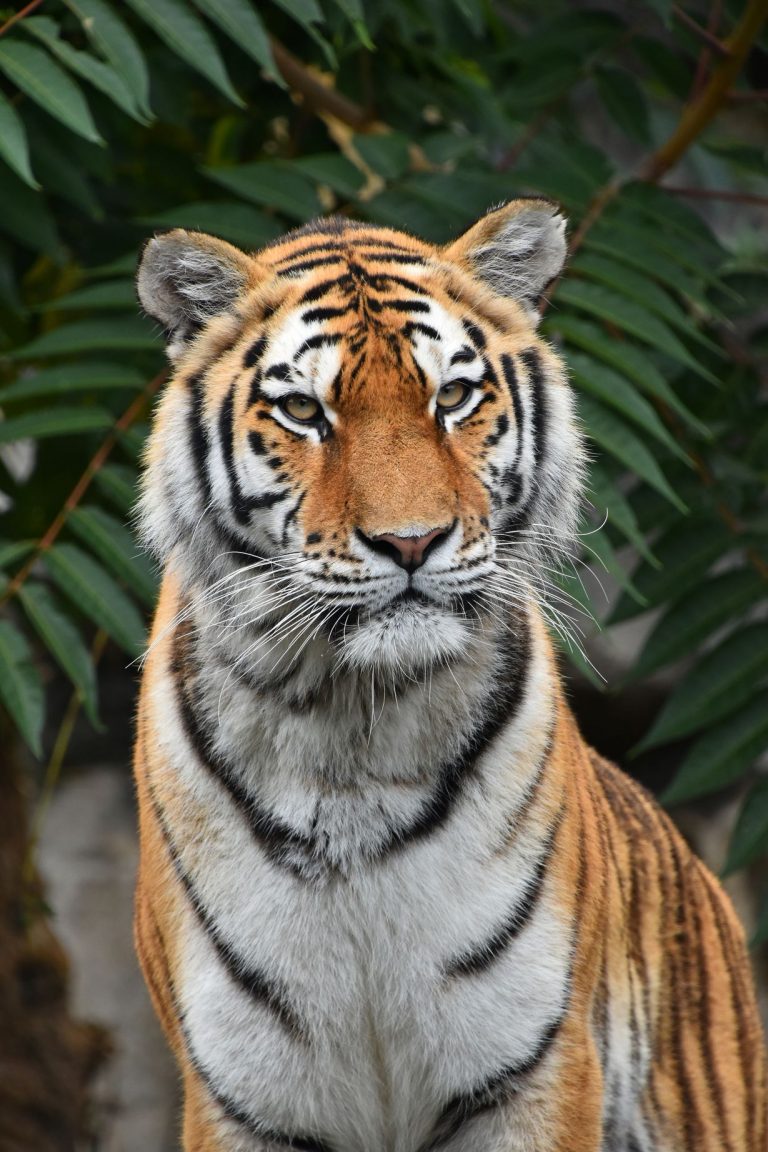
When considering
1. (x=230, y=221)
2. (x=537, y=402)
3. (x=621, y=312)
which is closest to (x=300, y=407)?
(x=537, y=402)

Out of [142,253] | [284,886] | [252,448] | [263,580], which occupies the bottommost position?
[284,886]

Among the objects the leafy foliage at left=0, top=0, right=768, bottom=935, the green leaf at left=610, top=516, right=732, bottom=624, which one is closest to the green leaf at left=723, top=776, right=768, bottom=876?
the leafy foliage at left=0, top=0, right=768, bottom=935

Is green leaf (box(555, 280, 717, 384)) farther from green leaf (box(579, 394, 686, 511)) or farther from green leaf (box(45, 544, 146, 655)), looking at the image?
green leaf (box(45, 544, 146, 655))

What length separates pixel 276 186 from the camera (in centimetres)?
385

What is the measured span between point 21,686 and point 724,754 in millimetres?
1661

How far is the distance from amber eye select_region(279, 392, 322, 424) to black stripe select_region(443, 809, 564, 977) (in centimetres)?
90

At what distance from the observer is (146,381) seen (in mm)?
3938

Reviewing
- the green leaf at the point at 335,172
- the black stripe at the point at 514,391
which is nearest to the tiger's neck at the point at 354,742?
the black stripe at the point at 514,391

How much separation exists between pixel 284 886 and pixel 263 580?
54 centimetres

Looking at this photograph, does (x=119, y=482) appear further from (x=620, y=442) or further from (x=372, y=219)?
(x=620, y=442)

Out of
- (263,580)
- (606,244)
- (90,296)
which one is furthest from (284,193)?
(263,580)

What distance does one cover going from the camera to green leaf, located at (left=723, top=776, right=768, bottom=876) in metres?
3.70

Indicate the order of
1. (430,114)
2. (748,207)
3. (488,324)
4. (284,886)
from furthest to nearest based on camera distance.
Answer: (748,207), (430,114), (488,324), (284,886)

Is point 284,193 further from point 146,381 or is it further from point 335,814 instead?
point 335,814
